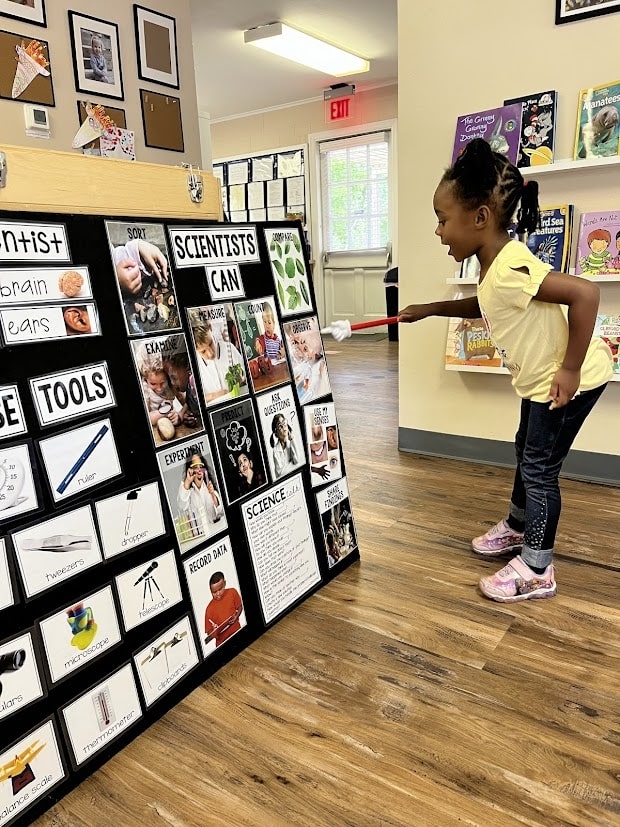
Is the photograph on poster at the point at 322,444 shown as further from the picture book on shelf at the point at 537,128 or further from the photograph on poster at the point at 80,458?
the picture book on shelf at the point at 537,128

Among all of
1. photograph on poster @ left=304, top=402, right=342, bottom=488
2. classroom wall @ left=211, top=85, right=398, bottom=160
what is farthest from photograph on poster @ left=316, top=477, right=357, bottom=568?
classroom wall @ left=211, top=85, right=398, bottom=160

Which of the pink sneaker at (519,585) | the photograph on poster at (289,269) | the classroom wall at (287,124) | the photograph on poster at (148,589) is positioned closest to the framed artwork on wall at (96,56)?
the photograph on poster at (289,269)

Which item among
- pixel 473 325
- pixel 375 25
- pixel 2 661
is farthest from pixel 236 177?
pixel 2 661

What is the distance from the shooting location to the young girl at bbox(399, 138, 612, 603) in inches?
59.1

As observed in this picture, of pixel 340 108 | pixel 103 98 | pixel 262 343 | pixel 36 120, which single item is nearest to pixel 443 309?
pixel 262 343

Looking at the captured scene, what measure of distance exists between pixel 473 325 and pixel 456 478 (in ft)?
2.13

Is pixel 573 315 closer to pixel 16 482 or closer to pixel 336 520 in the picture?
pixel 336 520

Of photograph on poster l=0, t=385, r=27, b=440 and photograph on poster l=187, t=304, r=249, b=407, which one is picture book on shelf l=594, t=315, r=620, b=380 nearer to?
photograph on poster l=187, t=304, r=249, b=407

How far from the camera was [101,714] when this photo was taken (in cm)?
118

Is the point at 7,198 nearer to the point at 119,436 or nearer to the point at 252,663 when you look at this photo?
the point at 119,436

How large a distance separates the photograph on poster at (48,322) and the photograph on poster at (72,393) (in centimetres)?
6

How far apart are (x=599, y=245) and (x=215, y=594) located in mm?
1867

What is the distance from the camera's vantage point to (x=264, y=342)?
1.59 metres

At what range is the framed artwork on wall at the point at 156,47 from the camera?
10.2 ft
